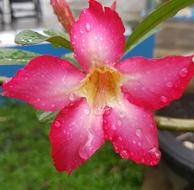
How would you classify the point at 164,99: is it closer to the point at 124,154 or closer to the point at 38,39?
the point at 124,154

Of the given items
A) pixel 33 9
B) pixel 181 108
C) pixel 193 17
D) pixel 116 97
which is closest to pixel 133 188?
pixel 181 108

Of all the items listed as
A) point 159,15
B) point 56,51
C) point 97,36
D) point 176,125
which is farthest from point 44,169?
point 97,36

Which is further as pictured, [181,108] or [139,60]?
[181,108]

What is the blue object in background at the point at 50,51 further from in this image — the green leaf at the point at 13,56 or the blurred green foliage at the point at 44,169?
the green leaf at the point at 13,56

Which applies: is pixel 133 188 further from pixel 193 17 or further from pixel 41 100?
pixel 193 17

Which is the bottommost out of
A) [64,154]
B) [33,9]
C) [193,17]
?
[33,9]

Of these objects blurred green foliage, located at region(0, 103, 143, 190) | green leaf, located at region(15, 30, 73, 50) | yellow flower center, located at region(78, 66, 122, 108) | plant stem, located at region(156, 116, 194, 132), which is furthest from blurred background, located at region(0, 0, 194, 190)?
yellow flower center, located at region(78, 66, 122, 108)

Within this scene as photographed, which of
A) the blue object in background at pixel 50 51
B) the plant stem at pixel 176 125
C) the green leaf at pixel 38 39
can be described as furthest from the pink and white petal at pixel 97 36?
the blue object in background at pixel 50 51
